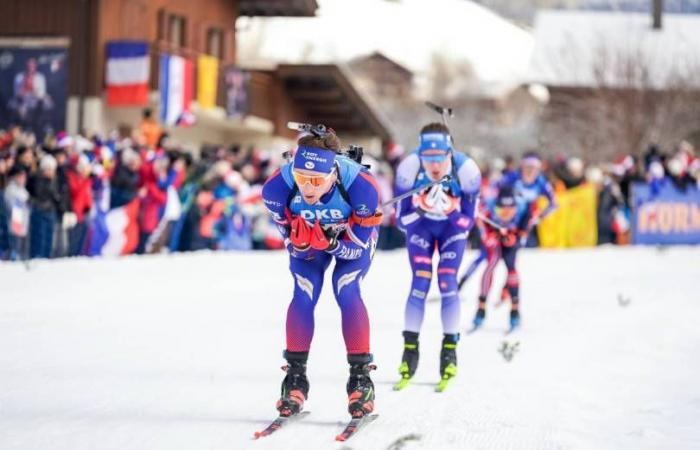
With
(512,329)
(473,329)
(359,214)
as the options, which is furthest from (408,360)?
(512,329)

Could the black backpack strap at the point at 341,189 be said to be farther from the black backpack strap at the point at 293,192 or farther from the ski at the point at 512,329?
the ski at the point at 512,329

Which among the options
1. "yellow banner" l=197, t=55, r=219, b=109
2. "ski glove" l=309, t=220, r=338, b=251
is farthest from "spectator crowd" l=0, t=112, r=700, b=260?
"ski glove" l=309, t=220, r=338, b=251

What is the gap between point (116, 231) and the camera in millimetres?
18016

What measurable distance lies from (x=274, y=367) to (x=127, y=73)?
59.1 ft

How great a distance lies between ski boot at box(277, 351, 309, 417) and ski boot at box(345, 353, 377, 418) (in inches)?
10.8

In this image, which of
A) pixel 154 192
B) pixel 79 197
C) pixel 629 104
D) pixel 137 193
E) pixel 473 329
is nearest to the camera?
pixel 473 329

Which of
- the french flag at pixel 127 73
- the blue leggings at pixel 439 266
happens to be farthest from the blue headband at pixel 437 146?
the french flag at pixel 127 73

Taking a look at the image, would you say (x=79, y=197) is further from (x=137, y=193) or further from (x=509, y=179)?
(x=509, y=179)

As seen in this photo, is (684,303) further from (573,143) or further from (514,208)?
(573,143)

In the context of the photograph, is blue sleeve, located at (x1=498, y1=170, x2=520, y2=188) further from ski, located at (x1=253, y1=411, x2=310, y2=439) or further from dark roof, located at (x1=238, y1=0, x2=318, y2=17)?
dark roof, located at (x1=238, y1=0, x2=318, y2=17)

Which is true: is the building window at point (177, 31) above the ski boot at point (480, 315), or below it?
above

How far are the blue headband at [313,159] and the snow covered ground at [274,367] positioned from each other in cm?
147

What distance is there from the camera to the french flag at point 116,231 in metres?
17.7

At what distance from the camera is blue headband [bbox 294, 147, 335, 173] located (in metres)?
7.19
